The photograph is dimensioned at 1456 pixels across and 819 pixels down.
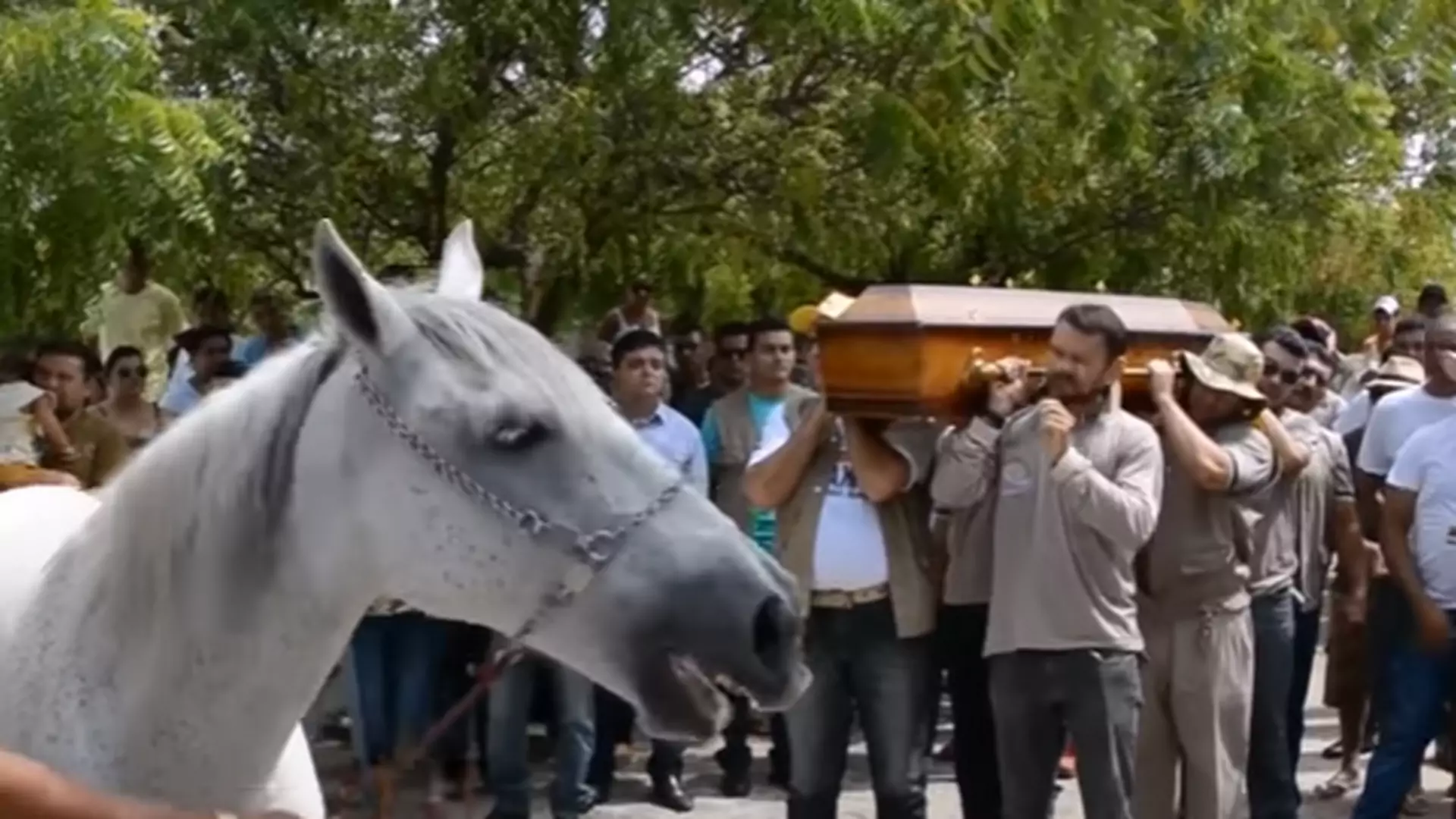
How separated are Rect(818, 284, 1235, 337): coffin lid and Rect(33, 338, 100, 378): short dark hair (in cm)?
364

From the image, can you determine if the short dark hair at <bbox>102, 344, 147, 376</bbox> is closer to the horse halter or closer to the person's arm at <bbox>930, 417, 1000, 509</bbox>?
the person's arm at <bbox>930, 417, 1000, 509</bbox>

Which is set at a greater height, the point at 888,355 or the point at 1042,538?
the point at 888,355

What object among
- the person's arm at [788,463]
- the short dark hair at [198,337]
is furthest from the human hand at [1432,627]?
the short dark hair at [198,337]

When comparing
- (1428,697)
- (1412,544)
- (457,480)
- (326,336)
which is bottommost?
A: (1428,697)

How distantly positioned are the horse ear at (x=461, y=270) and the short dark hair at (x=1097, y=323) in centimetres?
280

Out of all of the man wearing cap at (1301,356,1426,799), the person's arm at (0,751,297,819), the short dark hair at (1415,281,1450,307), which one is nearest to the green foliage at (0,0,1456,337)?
the short dark hair at (1415,281,1450,307)

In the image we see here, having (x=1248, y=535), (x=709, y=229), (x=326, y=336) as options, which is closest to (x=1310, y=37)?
(x=709, y=229)

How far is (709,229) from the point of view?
34.0ft

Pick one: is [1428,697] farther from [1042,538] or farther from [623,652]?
[623,652]

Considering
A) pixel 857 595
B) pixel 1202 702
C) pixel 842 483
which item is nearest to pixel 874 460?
pixel 842 483

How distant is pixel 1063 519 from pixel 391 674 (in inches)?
113

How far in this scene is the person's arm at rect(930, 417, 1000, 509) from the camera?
6000 millimetres

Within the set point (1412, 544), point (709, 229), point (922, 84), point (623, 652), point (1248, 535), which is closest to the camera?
point (623, 652)

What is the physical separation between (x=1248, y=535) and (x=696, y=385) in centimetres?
Answer: 448
